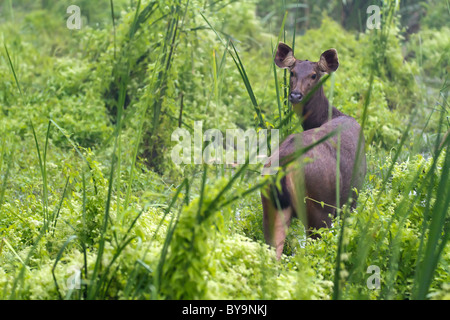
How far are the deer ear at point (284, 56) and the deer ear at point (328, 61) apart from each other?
0.22 meters

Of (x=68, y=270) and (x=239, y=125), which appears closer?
(x=68, y=270)

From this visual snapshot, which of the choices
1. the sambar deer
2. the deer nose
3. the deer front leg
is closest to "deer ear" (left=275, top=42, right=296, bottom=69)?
the sambar deer

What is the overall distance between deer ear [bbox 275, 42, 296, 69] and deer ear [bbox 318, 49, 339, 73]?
219 millimetres

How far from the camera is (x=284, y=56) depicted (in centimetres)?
511

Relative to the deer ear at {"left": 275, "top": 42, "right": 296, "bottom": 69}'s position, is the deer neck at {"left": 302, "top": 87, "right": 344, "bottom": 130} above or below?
below

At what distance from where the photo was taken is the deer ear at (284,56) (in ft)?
16.3

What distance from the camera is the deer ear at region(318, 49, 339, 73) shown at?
16.3ft

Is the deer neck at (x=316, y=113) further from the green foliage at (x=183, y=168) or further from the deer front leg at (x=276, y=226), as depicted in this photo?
the deer front leg at (x=276, y=226)

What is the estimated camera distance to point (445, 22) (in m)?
11.6

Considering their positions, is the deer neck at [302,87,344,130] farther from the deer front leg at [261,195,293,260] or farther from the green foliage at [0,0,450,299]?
the deer front leg at [261,195,293,260]

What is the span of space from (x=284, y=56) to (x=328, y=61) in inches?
13.8
